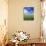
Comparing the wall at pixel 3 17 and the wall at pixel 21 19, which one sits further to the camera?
the wall at pixel 21 19

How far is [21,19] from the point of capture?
12.3 feet

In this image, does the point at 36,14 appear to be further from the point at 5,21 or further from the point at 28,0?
the point at 5,21

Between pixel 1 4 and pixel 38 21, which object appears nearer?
pixel 1 4

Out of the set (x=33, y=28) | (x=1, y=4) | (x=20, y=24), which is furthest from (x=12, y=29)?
(x=1, y=4)

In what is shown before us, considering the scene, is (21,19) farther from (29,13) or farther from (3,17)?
(3,17)

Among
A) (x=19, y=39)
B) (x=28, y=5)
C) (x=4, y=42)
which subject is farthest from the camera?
(x=28, y=5)

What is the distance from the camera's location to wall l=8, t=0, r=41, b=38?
370cm

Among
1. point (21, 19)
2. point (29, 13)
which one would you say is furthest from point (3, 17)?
point (29, 13)

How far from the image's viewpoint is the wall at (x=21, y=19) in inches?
145

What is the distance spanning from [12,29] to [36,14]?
0.75 m

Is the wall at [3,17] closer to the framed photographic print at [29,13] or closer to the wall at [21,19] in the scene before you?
the wall at [21,19]

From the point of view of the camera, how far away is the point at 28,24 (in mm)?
3732

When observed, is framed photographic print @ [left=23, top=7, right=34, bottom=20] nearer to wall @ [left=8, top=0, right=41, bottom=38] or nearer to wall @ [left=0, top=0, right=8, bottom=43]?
wall @ [left=8, top=0, right=41, bottom=38]

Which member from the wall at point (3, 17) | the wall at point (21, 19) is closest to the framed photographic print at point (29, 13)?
the wall at point (21, 19)
